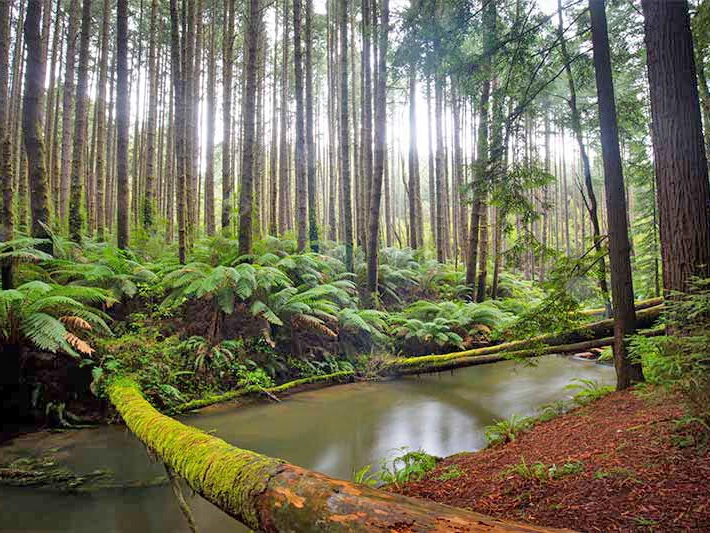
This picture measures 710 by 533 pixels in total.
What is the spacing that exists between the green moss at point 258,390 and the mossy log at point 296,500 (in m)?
3.61

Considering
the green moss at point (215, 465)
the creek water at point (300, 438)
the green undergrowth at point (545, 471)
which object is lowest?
the creek water at point (300, 438)


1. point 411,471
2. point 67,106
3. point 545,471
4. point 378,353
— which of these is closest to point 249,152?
point 378,353

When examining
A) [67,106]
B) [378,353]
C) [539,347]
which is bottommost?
[378,353]

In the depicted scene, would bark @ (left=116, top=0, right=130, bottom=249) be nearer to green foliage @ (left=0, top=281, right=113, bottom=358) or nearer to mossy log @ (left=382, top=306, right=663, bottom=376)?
green foliage @ (left=0, top=281, right=113, bottom=358)

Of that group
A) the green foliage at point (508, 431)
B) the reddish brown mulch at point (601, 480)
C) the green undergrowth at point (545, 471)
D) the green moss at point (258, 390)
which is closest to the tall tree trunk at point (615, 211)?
the reddish brown mulch at point (601, 480)

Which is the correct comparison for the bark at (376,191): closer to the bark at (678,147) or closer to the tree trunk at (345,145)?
the tree trunk at (345,145)

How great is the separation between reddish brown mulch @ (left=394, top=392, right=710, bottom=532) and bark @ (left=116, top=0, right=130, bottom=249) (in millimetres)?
8392

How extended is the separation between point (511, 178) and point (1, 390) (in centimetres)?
741

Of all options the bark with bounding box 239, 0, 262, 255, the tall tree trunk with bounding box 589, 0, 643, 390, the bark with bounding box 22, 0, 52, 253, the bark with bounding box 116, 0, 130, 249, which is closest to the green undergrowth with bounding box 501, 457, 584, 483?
the tall tree trunk with bounding box 589, 0, 643, 390

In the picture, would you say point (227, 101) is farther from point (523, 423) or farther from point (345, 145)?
point (523, 423)

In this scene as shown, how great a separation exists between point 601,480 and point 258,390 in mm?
5548

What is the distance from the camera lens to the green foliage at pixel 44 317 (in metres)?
4.95

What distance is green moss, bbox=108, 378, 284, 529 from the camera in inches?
83.9

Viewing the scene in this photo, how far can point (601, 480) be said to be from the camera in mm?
2740
